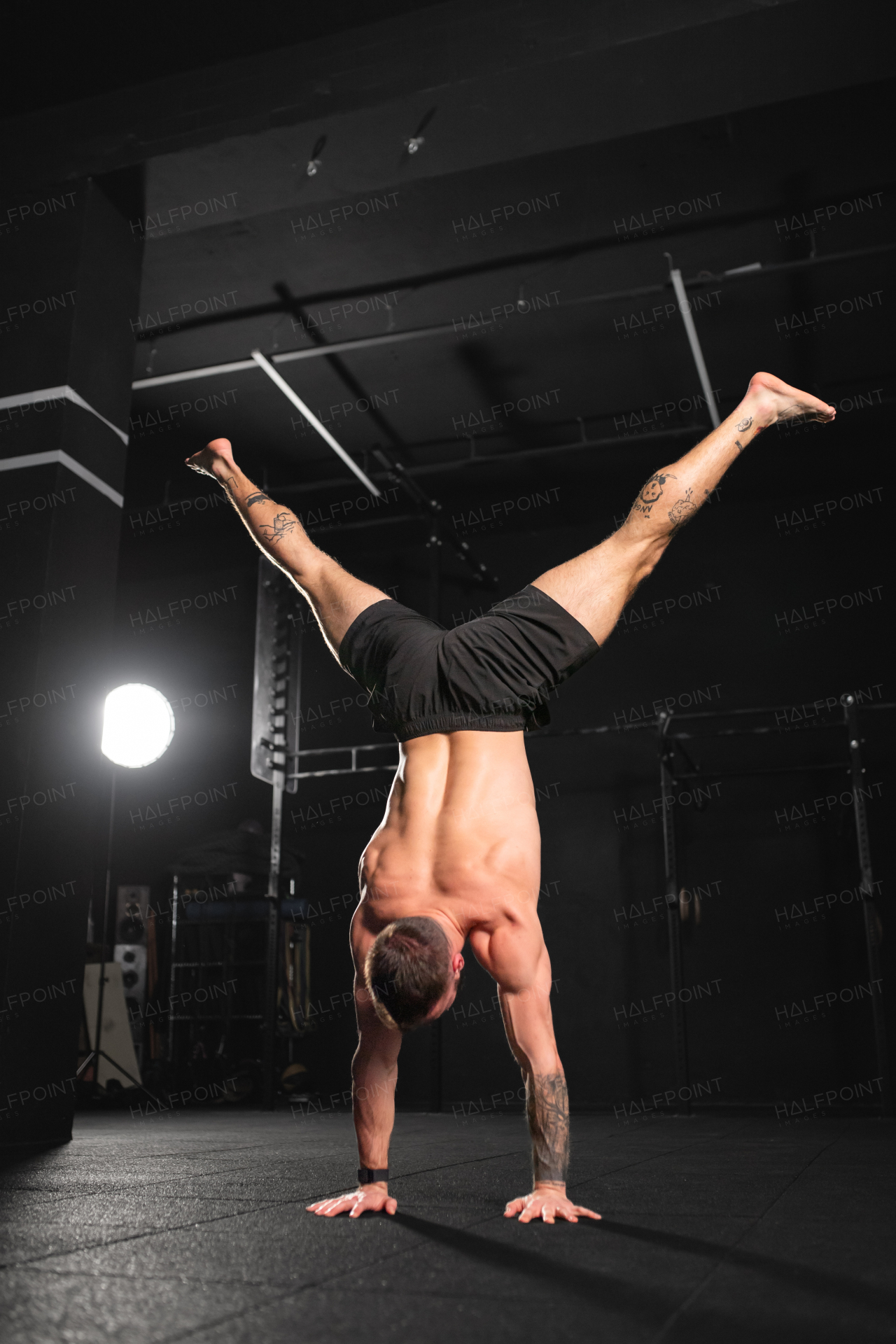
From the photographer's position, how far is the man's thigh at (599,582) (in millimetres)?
2646

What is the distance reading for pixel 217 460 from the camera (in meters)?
3.09

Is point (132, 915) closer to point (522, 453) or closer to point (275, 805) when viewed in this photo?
point (275, 805)

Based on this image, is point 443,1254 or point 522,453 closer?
point 443,1254

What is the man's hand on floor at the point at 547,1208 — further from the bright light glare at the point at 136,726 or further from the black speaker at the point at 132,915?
the bright light glare at the point at 136,726

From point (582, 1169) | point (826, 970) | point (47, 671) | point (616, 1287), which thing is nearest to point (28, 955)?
point (47, 671)

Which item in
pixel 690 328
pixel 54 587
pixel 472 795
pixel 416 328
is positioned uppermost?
pixel 416 328

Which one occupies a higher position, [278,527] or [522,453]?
[522,453]

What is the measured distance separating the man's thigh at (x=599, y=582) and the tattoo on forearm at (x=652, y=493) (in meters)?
0.10

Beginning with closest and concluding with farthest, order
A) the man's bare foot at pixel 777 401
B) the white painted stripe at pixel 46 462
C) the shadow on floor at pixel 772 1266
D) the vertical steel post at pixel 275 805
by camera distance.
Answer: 1. the shadow on floor at pixel 772 1266
2. the man's bare foot at pixel 777 401
3. the white painted stripe at pixel 46 462
4. the vertical steel post at pixel 275 805

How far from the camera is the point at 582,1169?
10.2 feet

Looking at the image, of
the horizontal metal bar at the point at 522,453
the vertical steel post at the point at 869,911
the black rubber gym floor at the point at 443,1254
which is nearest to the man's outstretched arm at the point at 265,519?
the black rubber gym floor at the point at 443,1254

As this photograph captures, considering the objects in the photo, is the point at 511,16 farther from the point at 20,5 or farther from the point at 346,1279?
the point at 346,1279

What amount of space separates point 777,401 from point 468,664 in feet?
3.94

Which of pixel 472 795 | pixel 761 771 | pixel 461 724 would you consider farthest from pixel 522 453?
pixel 472 795
